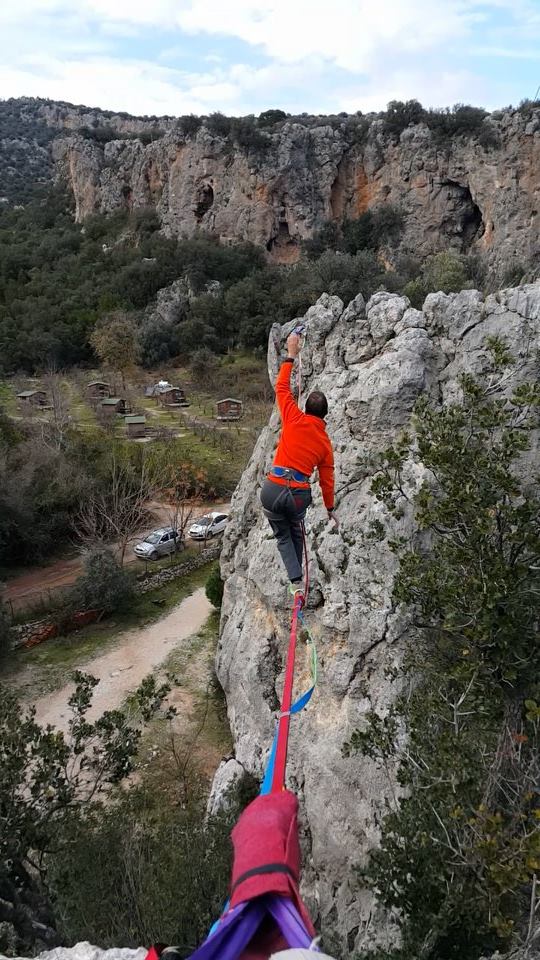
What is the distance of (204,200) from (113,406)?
31.6 metres

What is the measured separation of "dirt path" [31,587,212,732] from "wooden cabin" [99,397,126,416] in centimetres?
1833

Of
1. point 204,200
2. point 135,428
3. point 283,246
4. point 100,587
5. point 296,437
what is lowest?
point 100,587

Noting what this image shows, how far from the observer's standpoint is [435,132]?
49.6m

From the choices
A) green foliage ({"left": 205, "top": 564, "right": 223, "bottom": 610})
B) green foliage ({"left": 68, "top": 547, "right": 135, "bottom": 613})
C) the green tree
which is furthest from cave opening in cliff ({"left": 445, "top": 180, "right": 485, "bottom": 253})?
green foliage ({"left": 68, "top": 547, "right": 135, "bottom": 613})

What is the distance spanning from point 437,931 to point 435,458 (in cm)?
320

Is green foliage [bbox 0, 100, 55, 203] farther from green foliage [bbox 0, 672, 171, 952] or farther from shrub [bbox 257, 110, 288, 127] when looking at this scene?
green foliage [bbox 0, 672, 171, 952]

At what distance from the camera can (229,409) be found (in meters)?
35.8

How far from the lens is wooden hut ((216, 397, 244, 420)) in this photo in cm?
3538

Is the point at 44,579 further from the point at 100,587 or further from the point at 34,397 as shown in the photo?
the point at 34,397

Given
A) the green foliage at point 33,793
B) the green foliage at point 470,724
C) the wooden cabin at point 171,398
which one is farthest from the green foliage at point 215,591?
the wooden cabin at point 171,398

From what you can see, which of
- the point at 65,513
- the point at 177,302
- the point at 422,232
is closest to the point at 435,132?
the point at 422,232

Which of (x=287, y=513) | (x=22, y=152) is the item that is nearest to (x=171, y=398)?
(x=287, y=513)

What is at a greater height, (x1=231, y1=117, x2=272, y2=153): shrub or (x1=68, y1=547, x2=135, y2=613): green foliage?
(x1=231, y1=117, x2=272, y2=153): shrub

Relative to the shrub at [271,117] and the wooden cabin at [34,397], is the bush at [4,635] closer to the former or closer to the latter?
the wooden cabin at [34,397]
